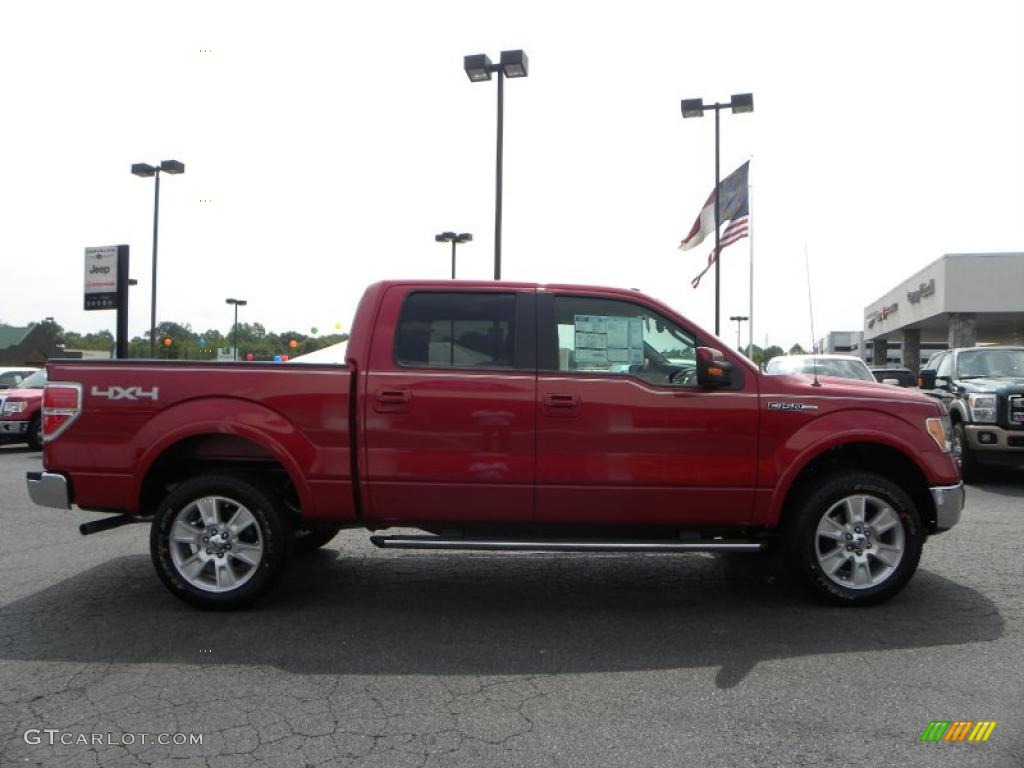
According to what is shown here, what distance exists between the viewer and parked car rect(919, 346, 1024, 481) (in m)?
10.1

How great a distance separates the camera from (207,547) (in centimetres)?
503

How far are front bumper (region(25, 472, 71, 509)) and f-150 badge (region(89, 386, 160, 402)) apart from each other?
585mm

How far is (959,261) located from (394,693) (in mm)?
33734

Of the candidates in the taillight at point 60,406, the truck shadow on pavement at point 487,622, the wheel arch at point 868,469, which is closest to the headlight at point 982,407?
the truck shadow on pavement at point 487,622

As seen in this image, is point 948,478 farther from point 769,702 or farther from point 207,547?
point 207,547

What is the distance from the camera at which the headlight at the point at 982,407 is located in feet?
33.5

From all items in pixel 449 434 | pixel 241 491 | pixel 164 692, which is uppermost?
pixel 449 434

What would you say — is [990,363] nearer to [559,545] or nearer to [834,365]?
[834,365]

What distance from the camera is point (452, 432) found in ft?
16.2

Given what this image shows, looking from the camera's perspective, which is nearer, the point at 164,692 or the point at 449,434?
the point at 164,692

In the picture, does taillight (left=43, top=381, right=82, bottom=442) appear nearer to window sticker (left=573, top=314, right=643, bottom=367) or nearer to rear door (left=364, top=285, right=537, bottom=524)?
rear door (left=364, top=285, right=537, bottom=524)

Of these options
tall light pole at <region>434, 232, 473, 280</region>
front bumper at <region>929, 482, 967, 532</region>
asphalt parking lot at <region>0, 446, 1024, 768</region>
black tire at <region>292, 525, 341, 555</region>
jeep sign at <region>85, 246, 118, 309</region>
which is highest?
tall light pole at <region>434, 232, 473, 280</region>

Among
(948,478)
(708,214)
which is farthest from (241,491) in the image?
(708,214)

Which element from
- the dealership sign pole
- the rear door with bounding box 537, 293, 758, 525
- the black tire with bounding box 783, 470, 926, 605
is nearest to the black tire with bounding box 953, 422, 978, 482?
the black tire with bounding box 783, 470, 926, 605
